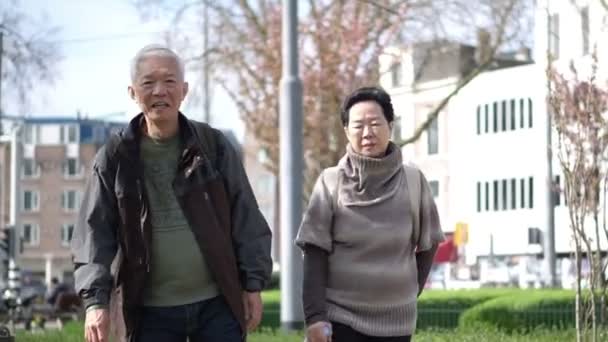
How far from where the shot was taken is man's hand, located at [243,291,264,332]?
669cm

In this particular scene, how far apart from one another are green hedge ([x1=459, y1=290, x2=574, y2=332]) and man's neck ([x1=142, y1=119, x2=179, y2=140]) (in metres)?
17.3

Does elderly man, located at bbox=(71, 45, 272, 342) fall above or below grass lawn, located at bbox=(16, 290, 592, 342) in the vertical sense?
above

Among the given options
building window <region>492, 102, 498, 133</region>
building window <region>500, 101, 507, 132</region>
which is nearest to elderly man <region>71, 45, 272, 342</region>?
building window <region>500, 101, 507, 132</region>

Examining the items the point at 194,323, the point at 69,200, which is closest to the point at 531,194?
the point at 69,200

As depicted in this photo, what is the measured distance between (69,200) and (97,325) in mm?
141718

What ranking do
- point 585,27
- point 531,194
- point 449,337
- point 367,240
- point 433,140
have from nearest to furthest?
point 367,240, point 449,337, point 585,27, point 531,194, point 433,140

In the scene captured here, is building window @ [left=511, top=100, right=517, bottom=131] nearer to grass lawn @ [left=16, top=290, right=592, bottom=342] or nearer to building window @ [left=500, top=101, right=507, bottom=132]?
building window @ [left=500, top=101, right=507, bottom=132]

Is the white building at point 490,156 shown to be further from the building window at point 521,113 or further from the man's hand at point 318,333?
the man's hand at point 318,333

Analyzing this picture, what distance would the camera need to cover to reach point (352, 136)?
296 inches

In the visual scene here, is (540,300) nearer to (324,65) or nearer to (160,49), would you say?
(324,65)

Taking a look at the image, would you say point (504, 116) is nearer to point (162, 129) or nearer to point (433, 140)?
point (433, 140)

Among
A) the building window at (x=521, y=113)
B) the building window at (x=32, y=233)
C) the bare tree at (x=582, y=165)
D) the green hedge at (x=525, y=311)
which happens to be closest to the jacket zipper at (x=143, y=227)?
the bare tree at (x=582, y=165)

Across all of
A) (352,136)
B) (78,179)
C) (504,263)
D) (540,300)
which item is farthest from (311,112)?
(78,179)

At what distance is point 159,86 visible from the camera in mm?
6586
